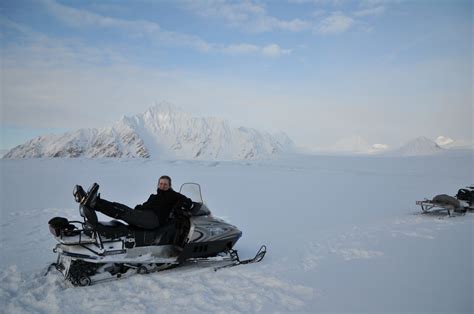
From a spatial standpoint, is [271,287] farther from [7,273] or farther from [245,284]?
[7,273]

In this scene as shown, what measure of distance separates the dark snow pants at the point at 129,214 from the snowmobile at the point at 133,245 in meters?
0.10

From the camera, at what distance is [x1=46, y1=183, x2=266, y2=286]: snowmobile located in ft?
12.2

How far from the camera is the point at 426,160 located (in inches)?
1234

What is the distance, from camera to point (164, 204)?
423cm

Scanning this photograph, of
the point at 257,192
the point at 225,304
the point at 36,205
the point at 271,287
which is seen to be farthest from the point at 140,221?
the point at 257,192

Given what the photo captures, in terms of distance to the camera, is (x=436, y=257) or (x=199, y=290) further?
(x=436, y=257)

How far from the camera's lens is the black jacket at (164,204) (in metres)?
4.21

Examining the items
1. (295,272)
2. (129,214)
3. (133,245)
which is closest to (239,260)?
(295,272)

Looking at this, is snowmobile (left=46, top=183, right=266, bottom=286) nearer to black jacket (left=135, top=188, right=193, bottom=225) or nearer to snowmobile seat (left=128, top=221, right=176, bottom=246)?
snowmobile seat (left=128, top=221, right=176, bottom=246)

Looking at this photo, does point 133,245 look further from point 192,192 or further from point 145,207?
point 192,192

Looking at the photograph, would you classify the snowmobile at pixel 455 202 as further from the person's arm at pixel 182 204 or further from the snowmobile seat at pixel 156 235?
the snowmobile seat at pixel 156 235

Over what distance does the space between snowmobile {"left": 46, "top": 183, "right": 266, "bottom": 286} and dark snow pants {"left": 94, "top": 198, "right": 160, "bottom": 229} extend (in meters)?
0.10

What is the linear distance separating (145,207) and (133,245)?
49cm

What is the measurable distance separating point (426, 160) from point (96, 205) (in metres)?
33.9
